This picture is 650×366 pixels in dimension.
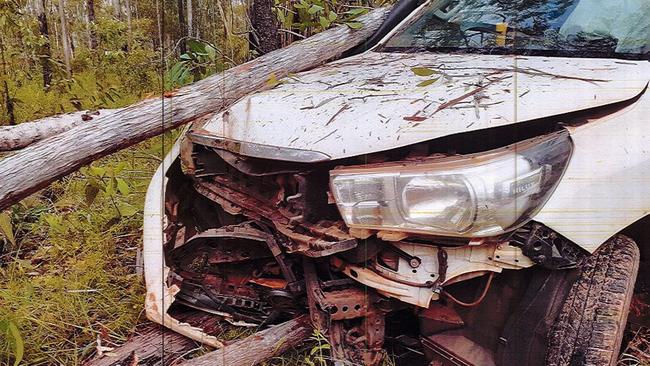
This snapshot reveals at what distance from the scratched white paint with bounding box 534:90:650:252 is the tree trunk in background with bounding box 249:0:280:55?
3259mm

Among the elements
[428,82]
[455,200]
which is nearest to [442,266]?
A: [455,200]

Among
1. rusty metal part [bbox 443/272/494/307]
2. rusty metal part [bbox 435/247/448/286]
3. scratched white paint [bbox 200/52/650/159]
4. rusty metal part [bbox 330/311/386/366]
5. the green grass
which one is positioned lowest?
the green grass

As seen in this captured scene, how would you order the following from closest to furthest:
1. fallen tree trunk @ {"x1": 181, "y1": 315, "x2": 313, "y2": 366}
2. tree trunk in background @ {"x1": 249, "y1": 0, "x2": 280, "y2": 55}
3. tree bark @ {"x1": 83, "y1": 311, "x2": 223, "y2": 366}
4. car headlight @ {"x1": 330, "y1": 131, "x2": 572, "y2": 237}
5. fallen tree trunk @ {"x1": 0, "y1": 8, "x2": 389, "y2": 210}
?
car headlight @ {"x1": 330, "y1": 131, "x2": 572, "y2": 237} < fallen tree trunk @ {"x1": 181, "y1": 315, "x2": 313, "y2": 366} < tree bark @ {"x1": 83, "y1": 311, "x2": 223, "y2": 366} < fallen tree trunk @ {"x1": 0, "y1": 8, "x2": 389, "y2": 210} < tree trunk in background @ {"x1": 249, "y1": 0, "x2": 280, "y2": 55}

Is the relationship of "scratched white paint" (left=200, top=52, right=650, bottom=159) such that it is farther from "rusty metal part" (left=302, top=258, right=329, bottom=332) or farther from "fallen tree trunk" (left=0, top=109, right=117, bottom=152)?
"fallen tree trunk" (left=0, top=109, right=117, bottom=152)

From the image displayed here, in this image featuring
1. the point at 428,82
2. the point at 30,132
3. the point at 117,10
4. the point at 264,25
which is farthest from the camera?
the point at 117,10

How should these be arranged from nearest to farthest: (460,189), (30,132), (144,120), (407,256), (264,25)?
(460,189) < (407,256) < (144,120) < (30,132) < (264,25)

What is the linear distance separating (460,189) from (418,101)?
0.38 metres

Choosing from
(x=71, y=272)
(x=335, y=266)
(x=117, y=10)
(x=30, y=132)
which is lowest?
(x=71, y=272)

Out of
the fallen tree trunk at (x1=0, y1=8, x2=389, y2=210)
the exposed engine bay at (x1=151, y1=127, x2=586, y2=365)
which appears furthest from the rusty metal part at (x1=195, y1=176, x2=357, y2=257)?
the fallen tree trunk at (x1=0, y1=8, x2=389, y2=210)

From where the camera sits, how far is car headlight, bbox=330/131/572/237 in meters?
1.56

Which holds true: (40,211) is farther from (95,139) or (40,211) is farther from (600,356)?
(600,356)

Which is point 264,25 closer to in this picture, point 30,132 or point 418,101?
point 30,132

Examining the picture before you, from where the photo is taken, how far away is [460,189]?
5.16 feet

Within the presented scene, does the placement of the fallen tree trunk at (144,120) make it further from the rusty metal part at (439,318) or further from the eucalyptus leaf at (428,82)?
the rusty metal part at (439,318)
